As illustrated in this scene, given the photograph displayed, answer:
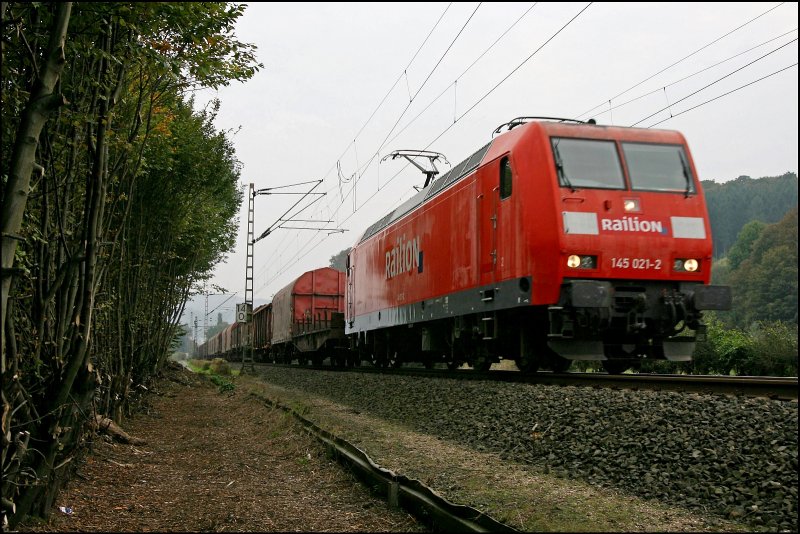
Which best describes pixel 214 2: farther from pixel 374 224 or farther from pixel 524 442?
pixel 374 224

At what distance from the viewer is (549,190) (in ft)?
32.0

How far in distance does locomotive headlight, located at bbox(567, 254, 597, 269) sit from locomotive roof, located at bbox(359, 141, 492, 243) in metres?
3.06

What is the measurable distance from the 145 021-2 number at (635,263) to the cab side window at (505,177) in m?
1.89

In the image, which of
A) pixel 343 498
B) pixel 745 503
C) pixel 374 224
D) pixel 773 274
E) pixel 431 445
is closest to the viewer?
pixel 745 503

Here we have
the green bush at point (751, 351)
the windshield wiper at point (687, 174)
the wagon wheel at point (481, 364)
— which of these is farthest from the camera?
the wagon wheel at point (481, 364)

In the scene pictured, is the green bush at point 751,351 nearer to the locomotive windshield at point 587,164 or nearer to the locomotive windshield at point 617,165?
the locomotive windshield at point 617,165

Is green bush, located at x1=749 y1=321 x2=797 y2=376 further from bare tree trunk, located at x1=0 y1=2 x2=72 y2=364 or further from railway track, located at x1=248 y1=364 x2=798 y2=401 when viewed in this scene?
bare tree trunk, located at x1=0 y1=2 x2=72 y2=364

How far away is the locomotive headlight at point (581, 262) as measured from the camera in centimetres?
953

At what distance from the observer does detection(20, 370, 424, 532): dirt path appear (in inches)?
202

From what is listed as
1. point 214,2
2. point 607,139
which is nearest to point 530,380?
point 607,139

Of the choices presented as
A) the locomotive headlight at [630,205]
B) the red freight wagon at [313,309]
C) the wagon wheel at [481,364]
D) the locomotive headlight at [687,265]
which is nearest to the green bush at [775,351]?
the locomotive headlight at [687,265]

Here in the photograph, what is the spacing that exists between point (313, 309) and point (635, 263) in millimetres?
20433

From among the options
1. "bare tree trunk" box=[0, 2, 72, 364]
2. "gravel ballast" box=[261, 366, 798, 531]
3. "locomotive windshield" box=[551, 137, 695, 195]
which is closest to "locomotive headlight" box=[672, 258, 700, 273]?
"locomotive windshield" box=[551, 137, 695, 195]

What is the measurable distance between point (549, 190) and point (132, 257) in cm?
645
